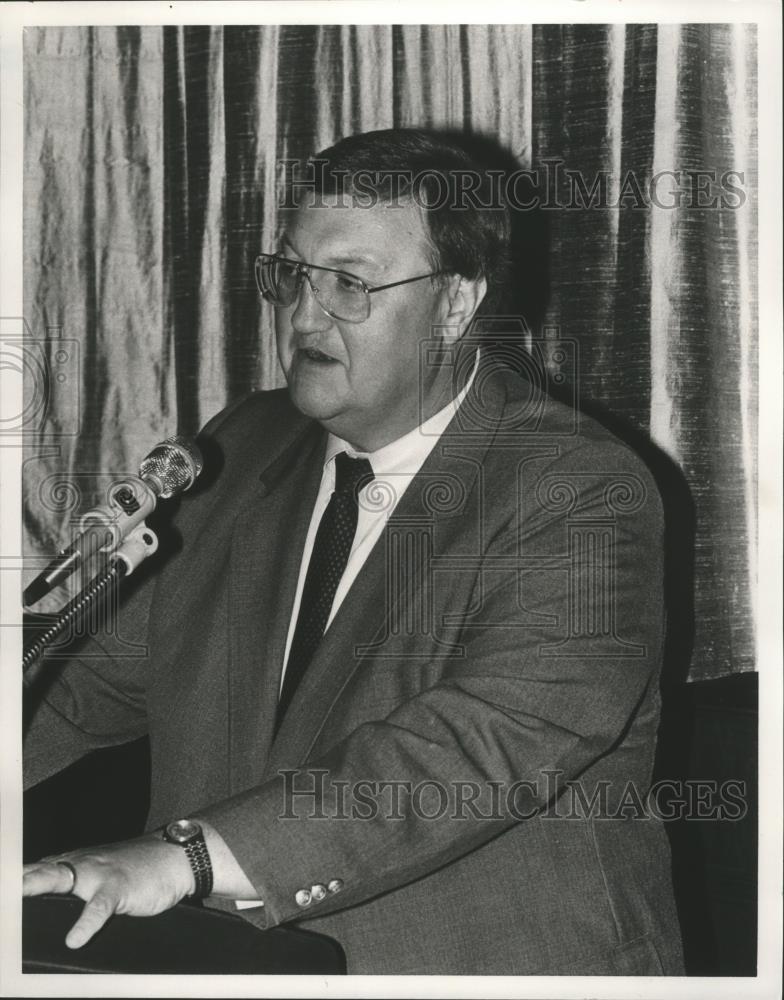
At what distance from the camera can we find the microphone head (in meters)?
1.31

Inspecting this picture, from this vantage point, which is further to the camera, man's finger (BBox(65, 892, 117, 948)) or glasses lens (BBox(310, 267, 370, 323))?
glasses lens (BBox(310, 267, 370, 323))

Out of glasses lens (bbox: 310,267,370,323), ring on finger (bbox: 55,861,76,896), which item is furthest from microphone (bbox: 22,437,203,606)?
glasses lens (bbox: 310,267,370,323)

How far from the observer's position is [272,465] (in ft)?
5.81

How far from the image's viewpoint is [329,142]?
188 cm

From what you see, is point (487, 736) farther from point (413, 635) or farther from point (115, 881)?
point (115, 881)

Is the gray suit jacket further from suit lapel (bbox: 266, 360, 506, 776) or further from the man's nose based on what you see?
the man's nose

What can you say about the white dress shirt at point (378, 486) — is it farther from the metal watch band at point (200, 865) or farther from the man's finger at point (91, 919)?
the man's finger at point (91, 919)

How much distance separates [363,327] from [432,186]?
0.70 ft

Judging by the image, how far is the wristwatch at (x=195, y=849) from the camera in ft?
4.18

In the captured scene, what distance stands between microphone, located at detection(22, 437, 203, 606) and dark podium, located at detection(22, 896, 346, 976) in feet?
1.06

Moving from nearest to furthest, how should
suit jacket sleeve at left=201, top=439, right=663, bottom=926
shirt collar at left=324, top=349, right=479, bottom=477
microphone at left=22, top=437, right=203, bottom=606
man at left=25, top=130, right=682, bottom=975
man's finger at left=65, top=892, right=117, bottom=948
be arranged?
man's finger at left=65, top=892, right=117, bottom=948, microphone at left=22, top=437, right=203, bottom=606, suit jacket sleeve at left=201, top=439, right=663, bottom=926, man at left=25, top=130, right=682, bottom=975, shirt collar at left=324, top=349, right=479, bottom=477

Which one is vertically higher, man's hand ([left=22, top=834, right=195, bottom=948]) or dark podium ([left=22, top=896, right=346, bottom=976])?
man's hand ([left=22, top=834, right=195, bottom=948])

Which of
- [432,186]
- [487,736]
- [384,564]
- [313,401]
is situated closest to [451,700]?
[487,736]

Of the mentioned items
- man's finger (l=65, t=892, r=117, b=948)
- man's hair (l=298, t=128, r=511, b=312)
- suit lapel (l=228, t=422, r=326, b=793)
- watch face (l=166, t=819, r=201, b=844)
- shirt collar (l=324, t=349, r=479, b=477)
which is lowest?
man's finger (l=65, t=892, r=117, b=948)
